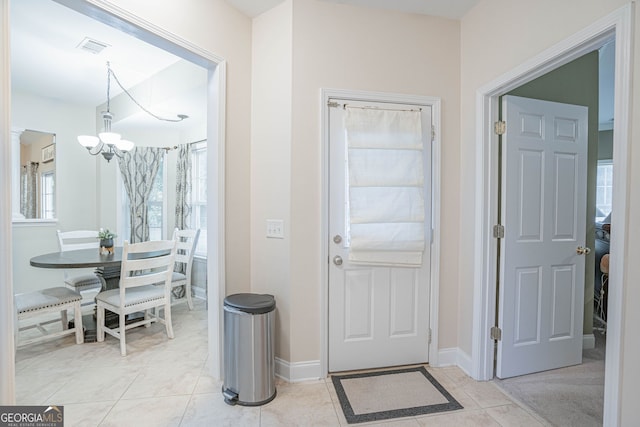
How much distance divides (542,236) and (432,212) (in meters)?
0.84

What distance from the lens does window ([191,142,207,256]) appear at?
173 inches

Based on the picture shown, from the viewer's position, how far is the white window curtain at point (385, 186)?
225cm

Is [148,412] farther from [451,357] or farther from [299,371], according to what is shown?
[451,357]

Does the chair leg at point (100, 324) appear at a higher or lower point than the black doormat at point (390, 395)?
higher

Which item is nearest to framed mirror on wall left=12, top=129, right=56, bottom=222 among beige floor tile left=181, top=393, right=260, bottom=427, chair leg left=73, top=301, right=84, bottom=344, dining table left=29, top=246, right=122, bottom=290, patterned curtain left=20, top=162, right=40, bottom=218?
patterned curtain left=20, top=162, right=40, bottom=218

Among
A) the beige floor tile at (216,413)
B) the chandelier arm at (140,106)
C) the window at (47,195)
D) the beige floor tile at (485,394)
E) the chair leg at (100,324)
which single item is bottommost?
the beige floor tile at (216,413)

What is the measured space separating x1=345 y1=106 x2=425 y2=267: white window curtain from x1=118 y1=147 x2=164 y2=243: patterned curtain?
3666 mm

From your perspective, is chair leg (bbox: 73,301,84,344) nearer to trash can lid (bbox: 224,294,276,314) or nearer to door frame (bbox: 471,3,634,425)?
trash can lid (bbox: 224,294,276,314)

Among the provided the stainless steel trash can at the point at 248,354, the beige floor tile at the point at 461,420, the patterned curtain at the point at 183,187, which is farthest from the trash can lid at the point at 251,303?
the patterned curtain at the point at 183,187

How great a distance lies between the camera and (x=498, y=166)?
2230 millimetres

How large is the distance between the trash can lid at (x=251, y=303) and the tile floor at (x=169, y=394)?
63cm

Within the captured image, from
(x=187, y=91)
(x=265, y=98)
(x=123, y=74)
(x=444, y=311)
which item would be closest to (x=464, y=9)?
(x=265, y=98)

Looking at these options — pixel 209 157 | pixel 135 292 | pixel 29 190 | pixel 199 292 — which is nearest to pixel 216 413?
pixel 135 292

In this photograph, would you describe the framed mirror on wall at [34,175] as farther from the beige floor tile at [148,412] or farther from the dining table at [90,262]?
the beige floor tile at [148,412]
